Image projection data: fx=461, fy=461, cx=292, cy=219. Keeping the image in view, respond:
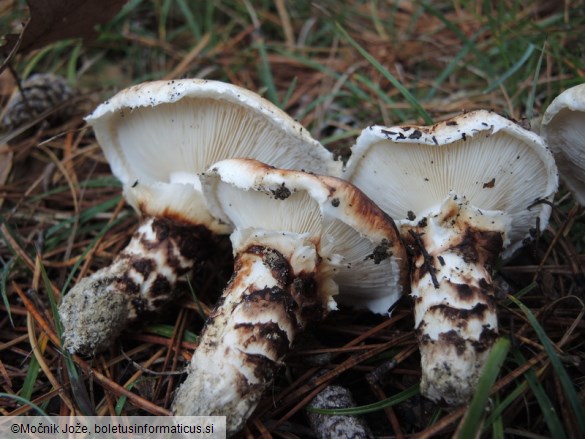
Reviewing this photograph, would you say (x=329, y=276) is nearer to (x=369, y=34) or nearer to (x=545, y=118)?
(x=545, y=118)

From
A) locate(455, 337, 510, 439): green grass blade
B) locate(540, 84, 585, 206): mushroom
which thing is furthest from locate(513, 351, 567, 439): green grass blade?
locate(540, 84, 585, 206): mushroom

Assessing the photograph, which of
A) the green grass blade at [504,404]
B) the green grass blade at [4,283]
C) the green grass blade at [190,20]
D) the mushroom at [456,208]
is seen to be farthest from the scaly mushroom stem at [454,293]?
the green grass blade at [190,20]

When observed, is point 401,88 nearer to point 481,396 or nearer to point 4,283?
point 481,396

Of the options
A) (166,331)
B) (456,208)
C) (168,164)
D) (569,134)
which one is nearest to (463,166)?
(456,208)

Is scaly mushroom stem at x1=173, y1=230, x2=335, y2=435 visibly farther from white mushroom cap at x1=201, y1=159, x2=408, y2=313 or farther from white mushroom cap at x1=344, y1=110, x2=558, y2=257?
white mushroom cap at x1=344, y1=110, x2=558, y2=257

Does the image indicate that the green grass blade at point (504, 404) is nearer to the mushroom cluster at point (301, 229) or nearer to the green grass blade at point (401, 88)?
the mushroom cluster at point (301, 229)
